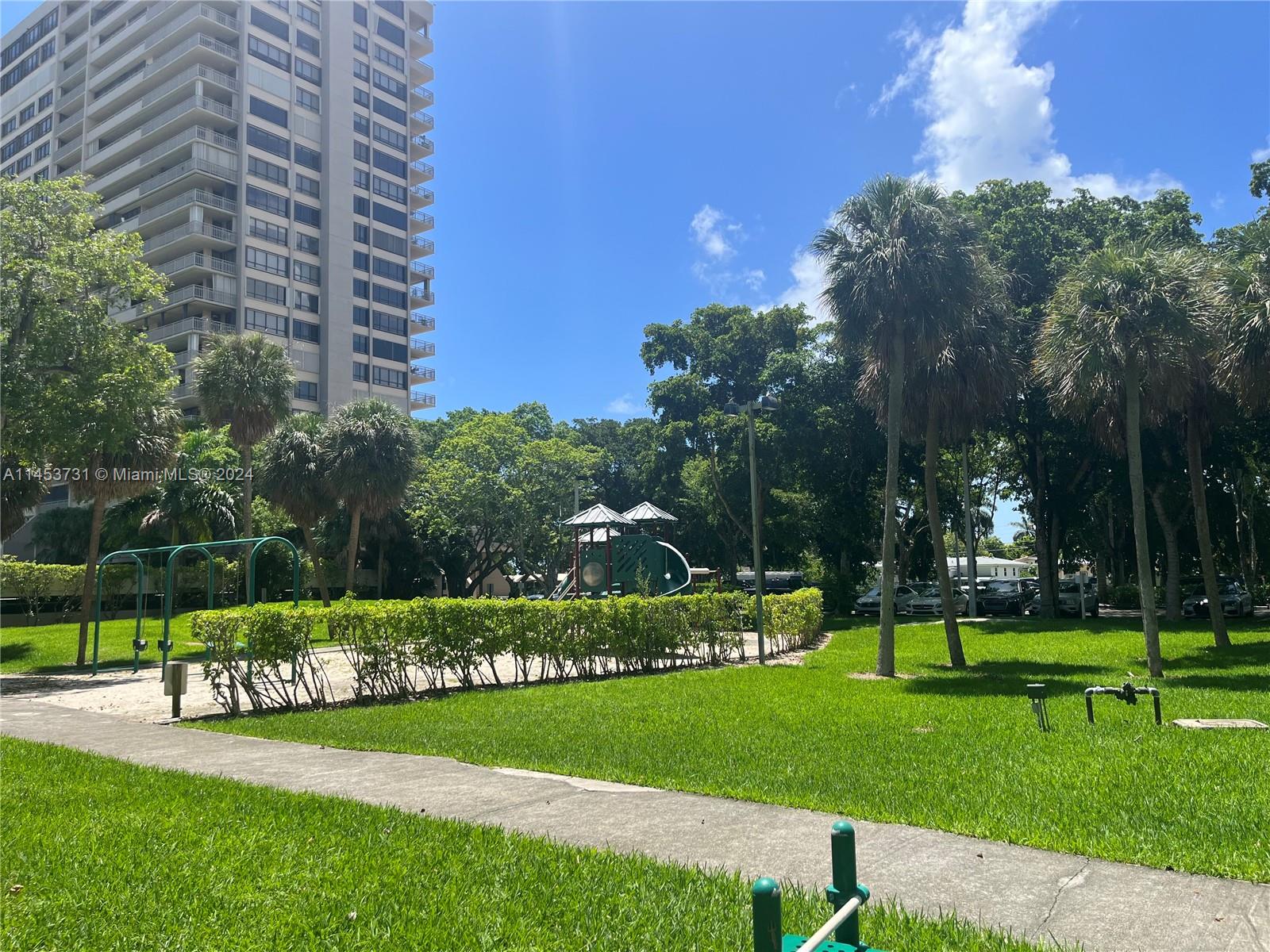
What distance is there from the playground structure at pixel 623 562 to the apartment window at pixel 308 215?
47.0m

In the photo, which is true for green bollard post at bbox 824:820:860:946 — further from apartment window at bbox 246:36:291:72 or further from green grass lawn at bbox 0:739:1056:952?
apartment window at bbox 246:36:291:72

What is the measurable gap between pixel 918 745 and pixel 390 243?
69.5m

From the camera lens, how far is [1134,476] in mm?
15516

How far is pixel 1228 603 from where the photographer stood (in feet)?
112

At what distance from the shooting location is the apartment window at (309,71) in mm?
65438

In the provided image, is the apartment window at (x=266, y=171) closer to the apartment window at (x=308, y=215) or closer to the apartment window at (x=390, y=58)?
the apartment window at (x=308, y=215)

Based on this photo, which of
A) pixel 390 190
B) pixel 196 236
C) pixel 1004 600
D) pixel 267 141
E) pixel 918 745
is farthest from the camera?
pixel 390 190

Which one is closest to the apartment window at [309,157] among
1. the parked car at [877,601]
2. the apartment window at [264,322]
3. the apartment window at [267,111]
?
the apartment window at [267,111]

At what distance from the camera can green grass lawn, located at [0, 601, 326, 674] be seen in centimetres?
Result: 2261

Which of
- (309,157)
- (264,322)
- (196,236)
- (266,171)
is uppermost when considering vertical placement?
(309,157)

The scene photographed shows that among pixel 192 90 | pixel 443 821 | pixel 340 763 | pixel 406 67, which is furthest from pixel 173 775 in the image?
pixel 406 67

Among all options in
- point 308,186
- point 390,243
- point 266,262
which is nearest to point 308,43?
point 308,186

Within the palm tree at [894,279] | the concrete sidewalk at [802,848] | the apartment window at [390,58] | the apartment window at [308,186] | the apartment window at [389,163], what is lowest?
the concrete sidewalk at [802,848]

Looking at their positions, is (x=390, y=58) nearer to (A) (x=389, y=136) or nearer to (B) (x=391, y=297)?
(A) (x=389, y=136)
